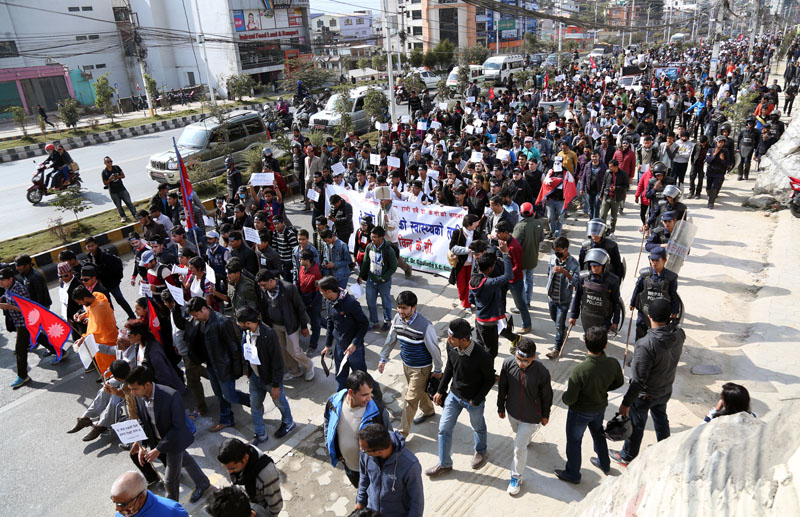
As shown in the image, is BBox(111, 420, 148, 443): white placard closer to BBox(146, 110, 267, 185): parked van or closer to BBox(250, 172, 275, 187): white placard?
BBox(250, 172, 275, 187): white placard

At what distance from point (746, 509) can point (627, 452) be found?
318cm

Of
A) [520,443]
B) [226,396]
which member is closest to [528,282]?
[520,443]

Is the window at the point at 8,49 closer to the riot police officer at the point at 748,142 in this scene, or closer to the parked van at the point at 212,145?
the parked van at the point at 212,145

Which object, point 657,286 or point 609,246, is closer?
point 657,286

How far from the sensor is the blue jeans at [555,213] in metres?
10.0

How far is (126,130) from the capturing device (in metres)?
28.6

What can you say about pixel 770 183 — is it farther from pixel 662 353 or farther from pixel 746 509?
pixel 746 509

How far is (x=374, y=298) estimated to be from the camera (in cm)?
784

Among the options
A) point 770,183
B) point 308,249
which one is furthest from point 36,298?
point 770,183

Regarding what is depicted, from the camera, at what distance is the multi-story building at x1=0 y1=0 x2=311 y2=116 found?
39438 millimetres

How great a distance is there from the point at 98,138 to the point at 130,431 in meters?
27.1

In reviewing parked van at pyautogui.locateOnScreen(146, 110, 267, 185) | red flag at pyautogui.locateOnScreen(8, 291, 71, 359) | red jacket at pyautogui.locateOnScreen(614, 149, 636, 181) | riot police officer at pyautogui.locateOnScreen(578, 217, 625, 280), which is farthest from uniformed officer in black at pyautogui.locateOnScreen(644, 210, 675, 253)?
parked van at pyautogui.locateOnScreen(146, 110, 267, 185)

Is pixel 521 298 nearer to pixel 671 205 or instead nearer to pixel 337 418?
pixel 671 205

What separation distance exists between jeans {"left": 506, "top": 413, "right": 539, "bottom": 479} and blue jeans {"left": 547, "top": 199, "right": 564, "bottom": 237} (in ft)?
20.2
